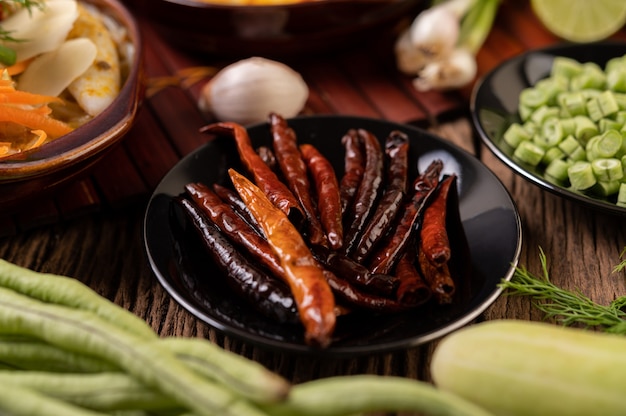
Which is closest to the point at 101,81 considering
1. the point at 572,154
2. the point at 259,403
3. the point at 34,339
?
the point at 34,339

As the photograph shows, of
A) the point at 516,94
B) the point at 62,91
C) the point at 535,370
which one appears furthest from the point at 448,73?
the point at 535,370

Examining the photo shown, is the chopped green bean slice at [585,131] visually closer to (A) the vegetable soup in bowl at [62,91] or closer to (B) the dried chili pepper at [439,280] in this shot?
(B) the dried chili pepper at [439,280]

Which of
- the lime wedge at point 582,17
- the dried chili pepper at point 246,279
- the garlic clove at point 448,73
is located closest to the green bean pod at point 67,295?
the dried chili pepper at point 246,279

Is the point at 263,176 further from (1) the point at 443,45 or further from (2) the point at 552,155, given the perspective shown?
(1) the point at 443,45

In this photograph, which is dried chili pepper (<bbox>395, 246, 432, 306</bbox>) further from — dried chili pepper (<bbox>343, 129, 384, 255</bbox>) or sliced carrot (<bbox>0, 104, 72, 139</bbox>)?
sliced carrot (<bbox>0, 104, 72, 139</bbox>)

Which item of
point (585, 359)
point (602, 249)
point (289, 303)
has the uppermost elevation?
point (585, 359)

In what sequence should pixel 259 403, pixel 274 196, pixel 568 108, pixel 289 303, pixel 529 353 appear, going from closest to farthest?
pixel 259 403 < pixel 529 353 < pixel 289 303 < pixel 274 196 < pixel 568 108

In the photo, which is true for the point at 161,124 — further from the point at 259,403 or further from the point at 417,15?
the point at 259,403
